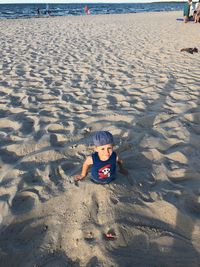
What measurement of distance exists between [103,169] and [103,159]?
0.10 m

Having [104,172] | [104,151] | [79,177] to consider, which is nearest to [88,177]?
[79,177]

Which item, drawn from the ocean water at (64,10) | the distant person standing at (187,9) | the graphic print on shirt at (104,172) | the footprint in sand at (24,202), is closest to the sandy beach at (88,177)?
the footprint in sand at (24,202)

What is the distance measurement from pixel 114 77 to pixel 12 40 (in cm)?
788

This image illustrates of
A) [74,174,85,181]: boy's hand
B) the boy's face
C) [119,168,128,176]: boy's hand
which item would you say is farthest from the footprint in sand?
[119,168,128,176]: boy's hand

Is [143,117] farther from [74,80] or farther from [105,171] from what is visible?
[74,80]

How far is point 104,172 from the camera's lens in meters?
2.87

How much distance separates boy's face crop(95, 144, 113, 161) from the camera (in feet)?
8.88

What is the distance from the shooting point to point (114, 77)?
6.84 m

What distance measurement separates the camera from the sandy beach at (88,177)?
233cm

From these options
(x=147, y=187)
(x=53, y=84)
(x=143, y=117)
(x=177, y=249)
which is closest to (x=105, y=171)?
(x=147, y=187)

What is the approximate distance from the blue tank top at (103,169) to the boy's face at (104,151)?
0.15ft

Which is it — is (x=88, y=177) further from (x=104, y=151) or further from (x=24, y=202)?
(x=24, y=202)

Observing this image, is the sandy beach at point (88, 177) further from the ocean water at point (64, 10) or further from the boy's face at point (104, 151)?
the ocean water at point (64, 10)

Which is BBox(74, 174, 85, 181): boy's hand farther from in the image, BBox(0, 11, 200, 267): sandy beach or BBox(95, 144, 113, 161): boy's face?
BBox(95, 144, 113, 161): boy's face
